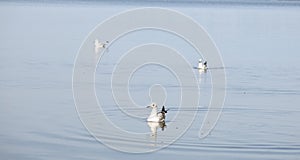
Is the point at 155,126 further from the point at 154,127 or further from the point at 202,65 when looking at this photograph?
the point at 202,65

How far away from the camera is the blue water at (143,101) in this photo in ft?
55.5

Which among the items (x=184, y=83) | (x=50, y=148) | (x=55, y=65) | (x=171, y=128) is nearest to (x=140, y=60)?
(x=55, y=65)

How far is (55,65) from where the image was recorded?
28.3m

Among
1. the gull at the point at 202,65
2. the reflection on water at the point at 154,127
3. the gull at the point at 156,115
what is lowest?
the reflection on water at the point at 154,127

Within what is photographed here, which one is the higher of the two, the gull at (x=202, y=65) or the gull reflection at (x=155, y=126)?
the gull at (x=202, y=65)

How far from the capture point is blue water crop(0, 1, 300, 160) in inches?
666

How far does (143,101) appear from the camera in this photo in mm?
21812

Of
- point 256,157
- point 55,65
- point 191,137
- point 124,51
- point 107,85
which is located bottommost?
point 256,157

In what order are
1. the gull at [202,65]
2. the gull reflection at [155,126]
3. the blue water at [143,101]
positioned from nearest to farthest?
1. the blue water at [143,101]
2. the gull reflection at [155,126]
3. the gull at [202,65]

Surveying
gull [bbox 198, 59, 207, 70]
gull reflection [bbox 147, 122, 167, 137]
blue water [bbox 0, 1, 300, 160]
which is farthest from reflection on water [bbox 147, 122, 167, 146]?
gull [bbox 198, 59, 207, 70]

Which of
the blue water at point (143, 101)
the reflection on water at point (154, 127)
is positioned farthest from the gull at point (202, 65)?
the reflection on water at point (154, 127)

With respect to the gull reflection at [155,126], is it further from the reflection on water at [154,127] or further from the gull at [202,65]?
the gull at [202,65]

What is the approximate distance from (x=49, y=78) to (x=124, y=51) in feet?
23.5

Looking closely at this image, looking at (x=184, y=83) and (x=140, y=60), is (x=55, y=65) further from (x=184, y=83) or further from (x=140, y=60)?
(x=184, y=83)
